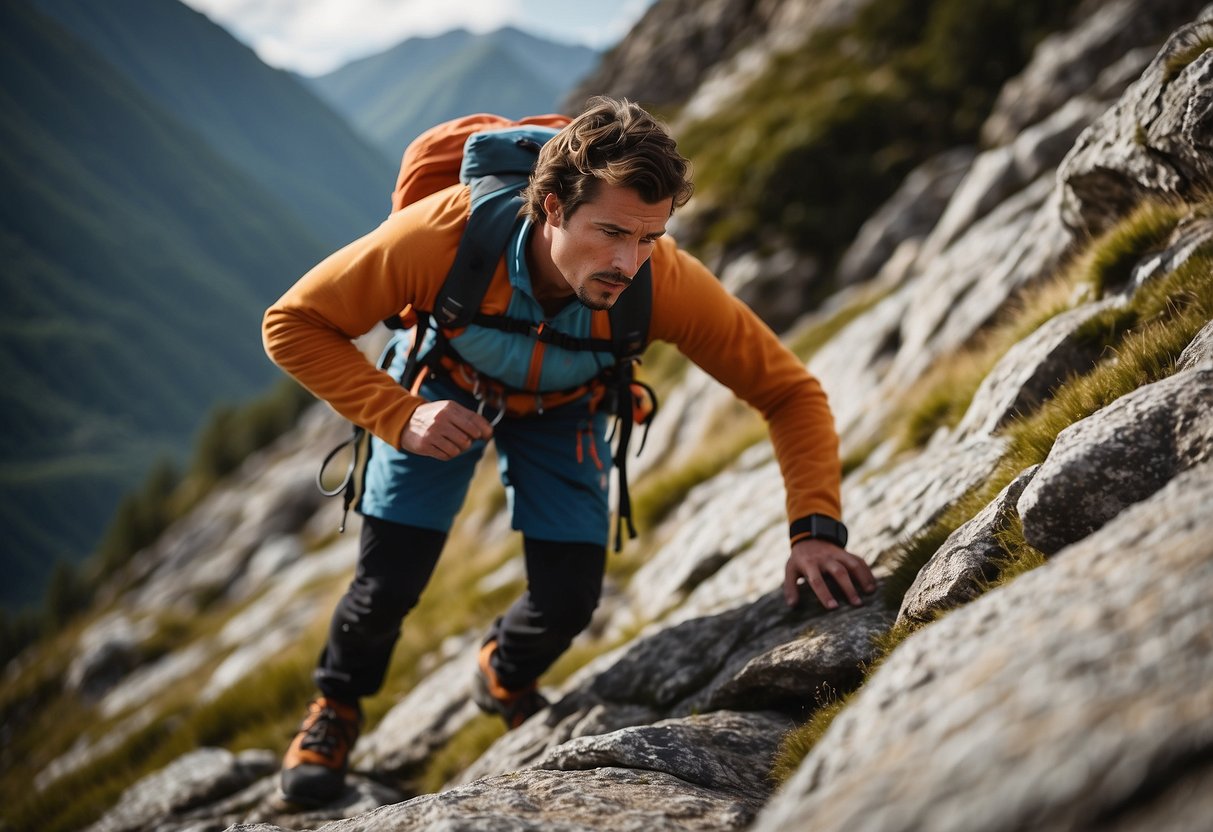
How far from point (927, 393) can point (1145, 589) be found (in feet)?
16.6

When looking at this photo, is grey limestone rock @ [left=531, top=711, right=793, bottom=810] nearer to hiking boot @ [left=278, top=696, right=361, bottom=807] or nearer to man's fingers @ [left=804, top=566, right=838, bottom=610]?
man's fingers @ [left=804, top=566, right=838, bottom=610]

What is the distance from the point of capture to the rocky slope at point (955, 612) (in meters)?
1.72

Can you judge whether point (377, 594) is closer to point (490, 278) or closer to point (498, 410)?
point (498, 410)

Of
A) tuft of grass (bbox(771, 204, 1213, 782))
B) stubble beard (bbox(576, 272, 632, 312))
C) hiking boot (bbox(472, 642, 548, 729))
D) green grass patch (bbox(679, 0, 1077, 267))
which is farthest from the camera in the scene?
green grass patch (bbox(679, 0, 1077, 267))

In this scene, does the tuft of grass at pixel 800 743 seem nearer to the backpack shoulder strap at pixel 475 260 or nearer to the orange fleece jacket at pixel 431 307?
the orange fleece jacket at pixel 431 307

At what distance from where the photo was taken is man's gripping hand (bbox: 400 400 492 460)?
13.8ft

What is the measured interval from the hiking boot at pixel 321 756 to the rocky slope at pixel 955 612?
0.16m

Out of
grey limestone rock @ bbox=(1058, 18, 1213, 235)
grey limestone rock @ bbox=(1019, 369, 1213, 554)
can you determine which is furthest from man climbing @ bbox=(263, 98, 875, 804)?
grey limestone rock @ bbox=(1058, 18, 1213, 235)

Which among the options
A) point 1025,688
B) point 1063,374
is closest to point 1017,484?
point 1063,374

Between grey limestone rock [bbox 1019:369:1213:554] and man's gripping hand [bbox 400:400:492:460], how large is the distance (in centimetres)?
261

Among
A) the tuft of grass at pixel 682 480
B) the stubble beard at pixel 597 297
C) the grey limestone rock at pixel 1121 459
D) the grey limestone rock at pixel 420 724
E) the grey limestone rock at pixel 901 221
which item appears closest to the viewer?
the grey limestone rock at pixel 1121 459

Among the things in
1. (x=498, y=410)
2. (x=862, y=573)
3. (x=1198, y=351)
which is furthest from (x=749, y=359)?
(x=1198, y=351)

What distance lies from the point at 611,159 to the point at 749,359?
150cm

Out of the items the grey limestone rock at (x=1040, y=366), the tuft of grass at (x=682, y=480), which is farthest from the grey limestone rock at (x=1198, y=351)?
the tuft of grass at (x=682, y=480)
